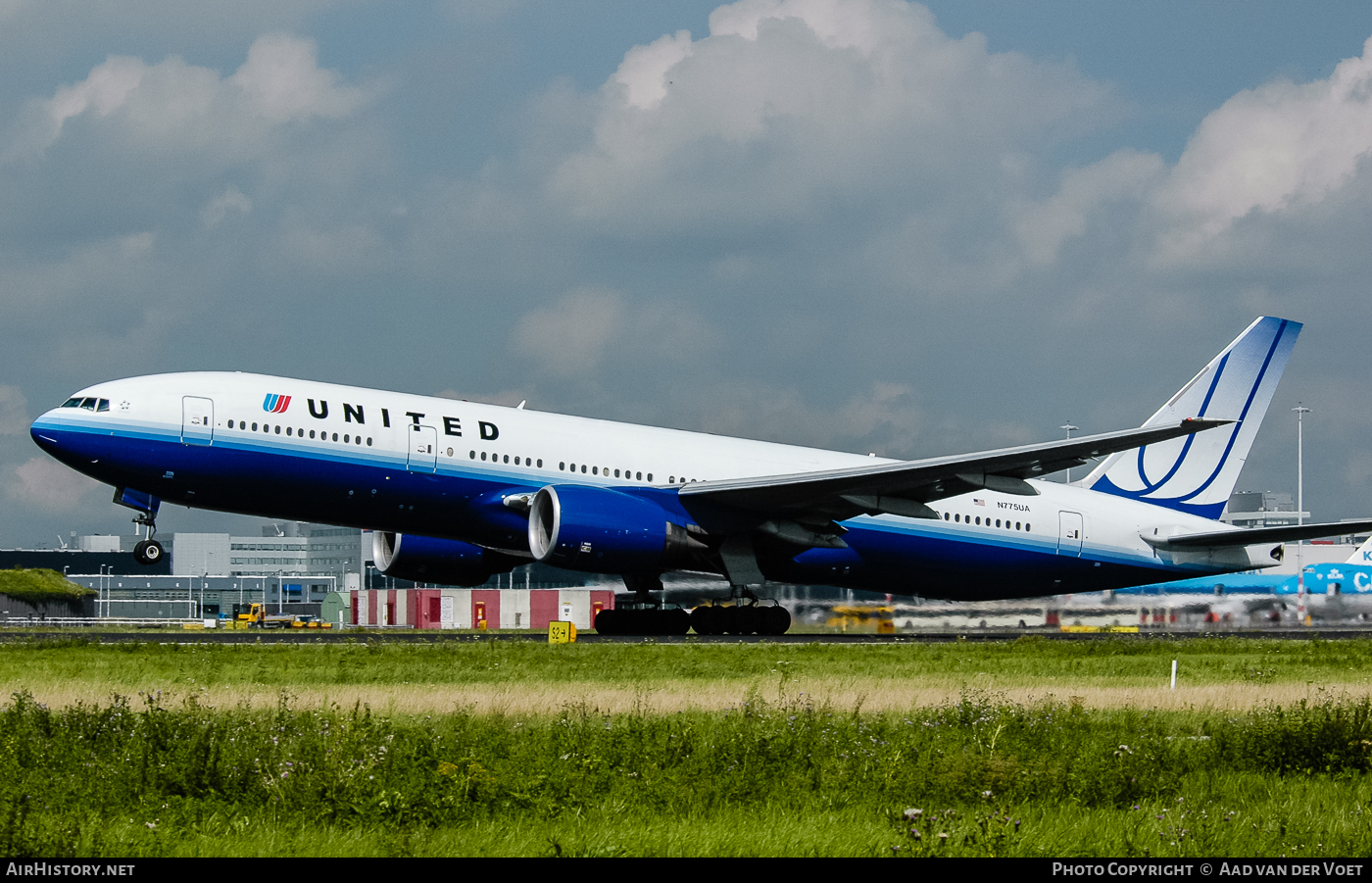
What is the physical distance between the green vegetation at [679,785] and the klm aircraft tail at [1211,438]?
2542 centimetres

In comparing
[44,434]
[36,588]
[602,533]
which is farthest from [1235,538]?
[36,588]

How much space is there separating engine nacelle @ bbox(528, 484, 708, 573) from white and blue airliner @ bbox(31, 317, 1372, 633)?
0.05 meters

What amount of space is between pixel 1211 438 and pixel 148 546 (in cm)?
2824

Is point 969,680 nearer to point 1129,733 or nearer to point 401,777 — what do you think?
point 1129,733

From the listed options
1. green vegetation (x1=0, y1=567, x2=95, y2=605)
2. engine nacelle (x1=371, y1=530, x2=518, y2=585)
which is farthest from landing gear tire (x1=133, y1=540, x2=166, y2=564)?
green vegetation (x1=0, y1=567, x2=95, y2=605)

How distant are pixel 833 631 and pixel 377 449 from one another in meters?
14.6

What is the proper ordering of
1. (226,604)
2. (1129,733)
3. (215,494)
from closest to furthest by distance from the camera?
(1129,733)
(215,494)
(226,604)

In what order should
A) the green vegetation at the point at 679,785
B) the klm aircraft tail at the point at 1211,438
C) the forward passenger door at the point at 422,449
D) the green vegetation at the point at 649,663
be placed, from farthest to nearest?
the klm aircraft tail at the point at 1211,438, the forward passenger door at the point at 422,449, the green vegetation at the point at 649,663, the green vegetation at the point at 679,785

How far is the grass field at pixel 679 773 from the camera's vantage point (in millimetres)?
8750

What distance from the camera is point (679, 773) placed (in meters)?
10.9

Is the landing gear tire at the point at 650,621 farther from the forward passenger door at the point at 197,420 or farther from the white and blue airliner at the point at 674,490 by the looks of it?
the forward passenger door at the point at 197,420

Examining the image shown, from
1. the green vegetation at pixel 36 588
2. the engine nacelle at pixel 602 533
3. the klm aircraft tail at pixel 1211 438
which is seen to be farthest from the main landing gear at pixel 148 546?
the green vegetation at pixel 36 588
